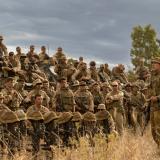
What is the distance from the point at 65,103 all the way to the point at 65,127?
7.28 feet

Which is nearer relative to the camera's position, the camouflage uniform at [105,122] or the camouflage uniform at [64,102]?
the camouflage uniform at [105,122]

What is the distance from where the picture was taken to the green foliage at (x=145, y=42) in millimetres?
52719

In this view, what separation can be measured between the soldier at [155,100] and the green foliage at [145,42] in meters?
37.4

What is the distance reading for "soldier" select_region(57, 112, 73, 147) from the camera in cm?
1691

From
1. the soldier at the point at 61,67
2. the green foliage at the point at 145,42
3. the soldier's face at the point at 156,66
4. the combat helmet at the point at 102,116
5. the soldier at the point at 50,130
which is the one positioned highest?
the green foliage at the point at 145,42

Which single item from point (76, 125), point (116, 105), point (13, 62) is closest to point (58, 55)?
point (13, 62)

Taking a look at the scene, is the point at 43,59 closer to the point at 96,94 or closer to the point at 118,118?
the point at 96,94

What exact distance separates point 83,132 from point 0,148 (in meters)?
3.34

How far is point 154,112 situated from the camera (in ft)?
49.6

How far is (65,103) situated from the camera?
19281 millimetres

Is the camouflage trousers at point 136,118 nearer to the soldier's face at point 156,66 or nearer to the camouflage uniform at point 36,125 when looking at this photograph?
the camouflage uniform at point 36,125

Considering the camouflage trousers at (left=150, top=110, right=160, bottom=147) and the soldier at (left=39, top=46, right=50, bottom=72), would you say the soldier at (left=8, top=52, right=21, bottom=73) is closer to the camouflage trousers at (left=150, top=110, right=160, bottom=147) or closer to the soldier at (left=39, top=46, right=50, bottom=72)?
the soldier at (left=39, top=46, right=50, bottom=72)

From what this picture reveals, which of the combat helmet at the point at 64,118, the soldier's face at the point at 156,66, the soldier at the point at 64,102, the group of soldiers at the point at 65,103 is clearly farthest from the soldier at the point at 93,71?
the soldier's face at the point at 156,66

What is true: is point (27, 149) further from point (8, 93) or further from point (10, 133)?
point (8, 93)
